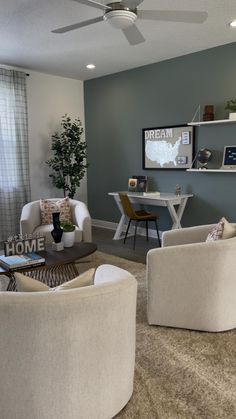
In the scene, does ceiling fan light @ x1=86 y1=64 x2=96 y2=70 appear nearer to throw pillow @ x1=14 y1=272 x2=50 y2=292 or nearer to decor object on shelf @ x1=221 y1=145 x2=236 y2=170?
decor object on shelf @ x1=221 y1=145 x2=236 y2=170

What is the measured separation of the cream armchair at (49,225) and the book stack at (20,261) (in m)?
1.05

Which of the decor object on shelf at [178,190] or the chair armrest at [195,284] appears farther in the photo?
the decor object on shelf at [178,190]

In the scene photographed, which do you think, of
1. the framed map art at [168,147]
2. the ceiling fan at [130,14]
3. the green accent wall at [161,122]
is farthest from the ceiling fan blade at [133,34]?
the framed map art at [168,147]

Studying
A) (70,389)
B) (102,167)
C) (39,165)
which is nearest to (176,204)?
(102,167)

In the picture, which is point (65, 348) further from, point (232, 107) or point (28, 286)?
point (232, 107)

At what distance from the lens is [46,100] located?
561cm

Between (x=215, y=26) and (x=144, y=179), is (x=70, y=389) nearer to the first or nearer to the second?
(x=215, y=26)

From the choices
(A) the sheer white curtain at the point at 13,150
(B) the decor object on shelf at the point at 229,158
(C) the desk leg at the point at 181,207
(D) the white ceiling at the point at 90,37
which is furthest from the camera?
(A) the sheer white curtain at the point at 13,150

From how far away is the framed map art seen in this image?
185 inches

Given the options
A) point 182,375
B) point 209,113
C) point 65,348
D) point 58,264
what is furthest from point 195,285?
point 209,113

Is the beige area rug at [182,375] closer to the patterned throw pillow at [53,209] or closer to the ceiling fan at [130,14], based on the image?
the patterned throw pillow at [53,209]

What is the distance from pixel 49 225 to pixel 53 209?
254 mm

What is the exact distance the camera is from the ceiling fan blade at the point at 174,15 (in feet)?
8.39

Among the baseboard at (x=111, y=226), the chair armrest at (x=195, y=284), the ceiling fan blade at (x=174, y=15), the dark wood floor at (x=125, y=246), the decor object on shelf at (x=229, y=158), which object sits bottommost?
the dark wood floor at (x=125, y=246)
